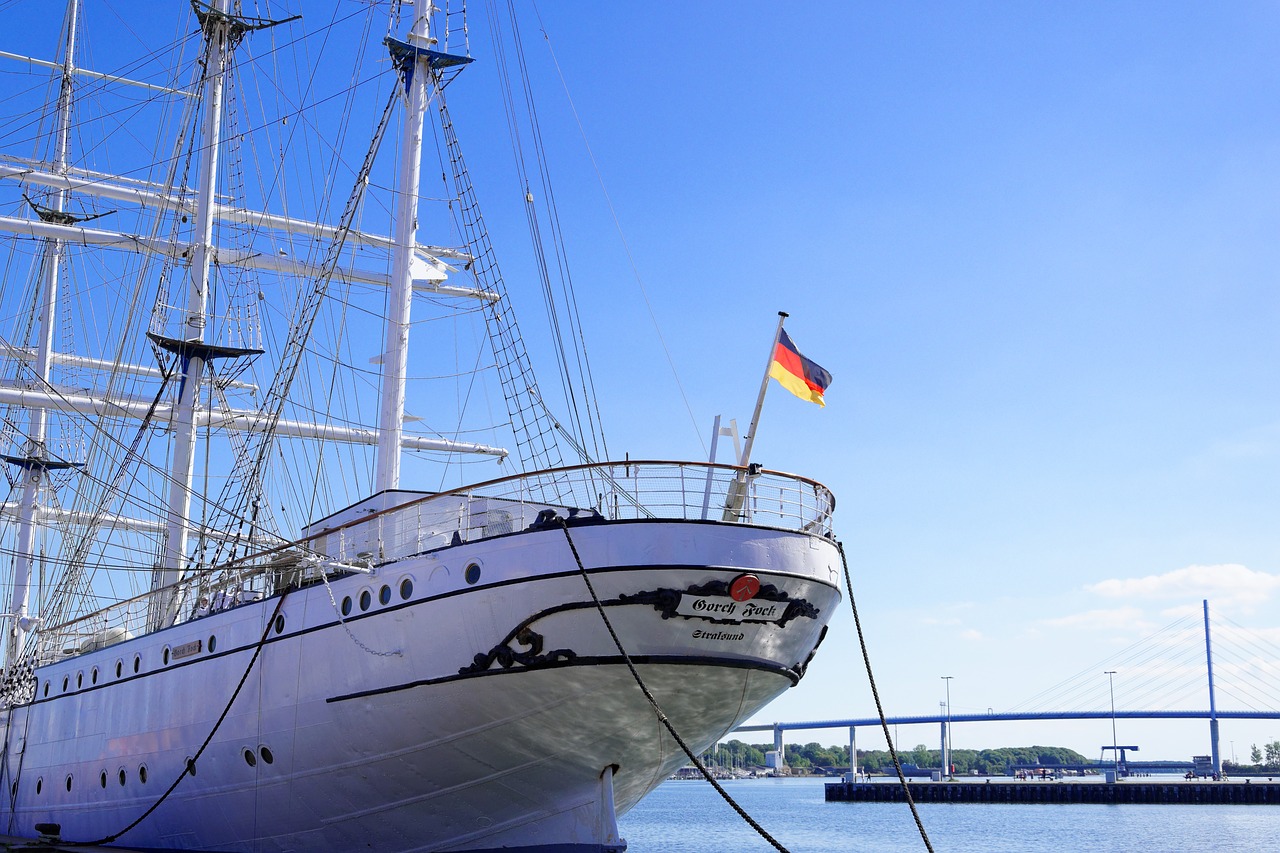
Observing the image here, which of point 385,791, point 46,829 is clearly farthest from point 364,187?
point 46,829

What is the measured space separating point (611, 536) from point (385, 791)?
203 inches

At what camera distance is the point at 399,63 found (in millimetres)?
23031

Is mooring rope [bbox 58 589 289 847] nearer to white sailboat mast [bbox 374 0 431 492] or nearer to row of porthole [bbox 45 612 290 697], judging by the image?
row of porthole [bbox 45 612 290 697]

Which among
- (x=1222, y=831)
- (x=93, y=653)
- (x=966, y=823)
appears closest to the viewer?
(x=93, y=653)

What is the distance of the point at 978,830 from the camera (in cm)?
5325

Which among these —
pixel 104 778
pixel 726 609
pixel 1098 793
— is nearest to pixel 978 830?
pixel 1098 793

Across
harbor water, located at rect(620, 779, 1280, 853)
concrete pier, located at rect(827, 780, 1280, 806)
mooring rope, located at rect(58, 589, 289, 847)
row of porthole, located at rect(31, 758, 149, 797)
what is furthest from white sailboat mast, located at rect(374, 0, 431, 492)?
concrete pier, located at rect(827, 780, 1280, 806)

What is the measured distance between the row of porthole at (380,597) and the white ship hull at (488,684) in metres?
0.03

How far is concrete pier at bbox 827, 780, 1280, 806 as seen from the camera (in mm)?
76562

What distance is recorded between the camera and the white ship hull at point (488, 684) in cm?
1477

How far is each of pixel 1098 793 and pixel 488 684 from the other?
75.3 meters

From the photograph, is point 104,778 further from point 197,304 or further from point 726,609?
point 726,609

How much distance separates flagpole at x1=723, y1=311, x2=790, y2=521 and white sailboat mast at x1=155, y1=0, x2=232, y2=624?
14192 mm

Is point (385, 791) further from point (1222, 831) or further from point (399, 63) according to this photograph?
point (1222, 831)
